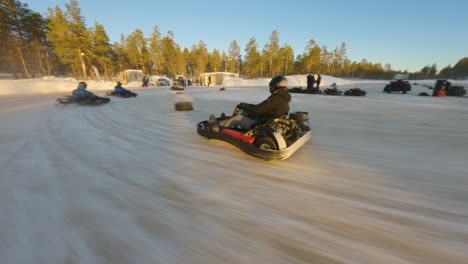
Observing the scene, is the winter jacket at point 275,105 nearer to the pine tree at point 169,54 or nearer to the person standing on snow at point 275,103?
Result: the person standing on snow at point 275,103

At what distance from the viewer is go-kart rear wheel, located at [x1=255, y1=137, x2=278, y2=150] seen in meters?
2.74

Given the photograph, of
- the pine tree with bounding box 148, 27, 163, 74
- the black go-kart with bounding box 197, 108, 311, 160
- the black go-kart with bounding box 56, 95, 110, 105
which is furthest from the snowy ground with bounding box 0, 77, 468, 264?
the pine tree with bounding box 148, 27, 163, 74

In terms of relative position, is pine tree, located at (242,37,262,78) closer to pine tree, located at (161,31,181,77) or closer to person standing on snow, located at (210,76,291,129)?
pine tree, located at (161,31,181,77)

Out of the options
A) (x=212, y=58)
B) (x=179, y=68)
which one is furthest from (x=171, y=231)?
(x=212, y=58)

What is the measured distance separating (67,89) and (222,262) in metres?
30.8

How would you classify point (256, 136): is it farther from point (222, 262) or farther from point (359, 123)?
point (359, 123)

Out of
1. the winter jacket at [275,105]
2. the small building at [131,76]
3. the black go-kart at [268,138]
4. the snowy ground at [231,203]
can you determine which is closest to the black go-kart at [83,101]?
the snowy ground at [231,203]

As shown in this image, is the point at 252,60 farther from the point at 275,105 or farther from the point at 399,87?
the point at 275,105

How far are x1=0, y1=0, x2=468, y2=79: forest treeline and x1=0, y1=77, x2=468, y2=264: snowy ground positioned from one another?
120 feet

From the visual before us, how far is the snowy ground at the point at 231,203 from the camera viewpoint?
56.2 inches

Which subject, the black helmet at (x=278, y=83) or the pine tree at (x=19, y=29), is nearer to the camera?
the black helmet at (x=278, y=83)

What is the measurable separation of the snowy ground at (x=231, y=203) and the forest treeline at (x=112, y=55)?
36486 mm

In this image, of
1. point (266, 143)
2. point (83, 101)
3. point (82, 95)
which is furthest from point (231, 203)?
point (82, 95)

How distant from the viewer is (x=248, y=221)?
1.75 m
